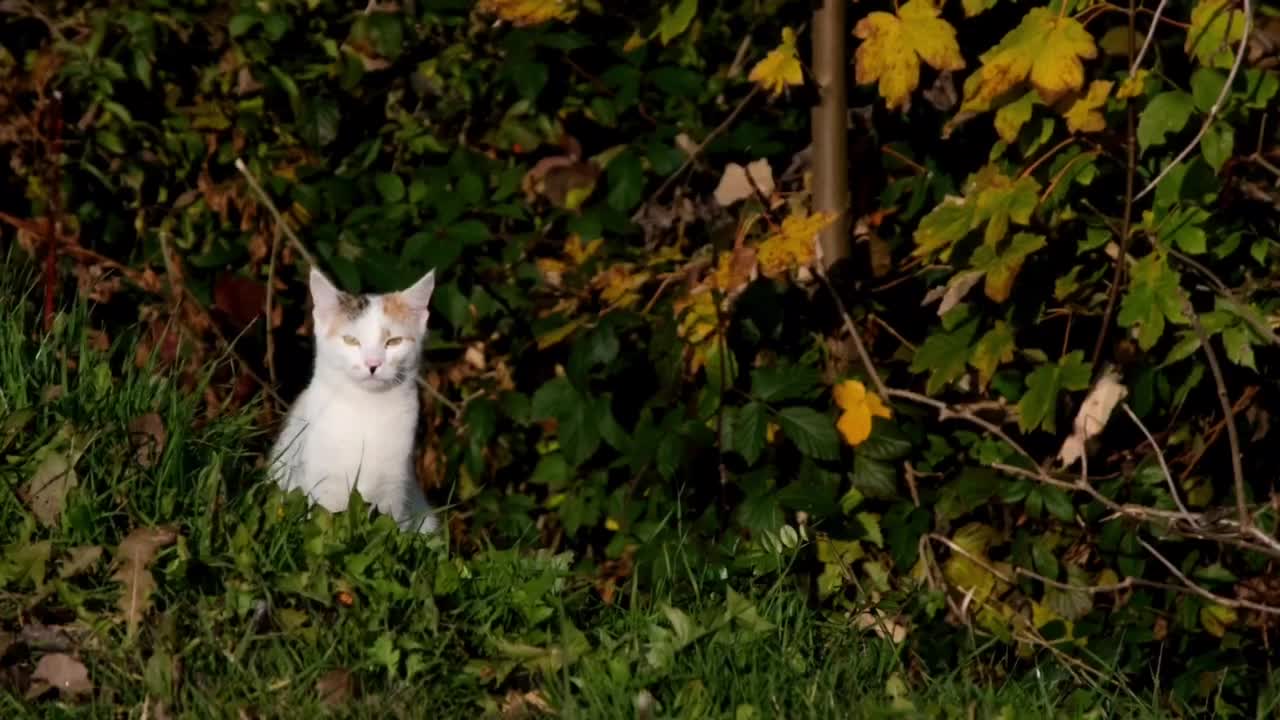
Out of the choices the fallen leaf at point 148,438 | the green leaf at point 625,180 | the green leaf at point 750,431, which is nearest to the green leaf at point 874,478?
the green leaf at point 750,431

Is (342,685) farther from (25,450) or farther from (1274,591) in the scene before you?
(1274,591)

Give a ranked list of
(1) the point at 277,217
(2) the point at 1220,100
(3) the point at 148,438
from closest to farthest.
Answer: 1. (3) the point at 148,438
2. (2) the point at 1220,100
3. (1) the point at 277,217

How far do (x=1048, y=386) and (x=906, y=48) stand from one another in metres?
0.89

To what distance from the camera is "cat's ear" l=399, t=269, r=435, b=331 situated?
529 cm

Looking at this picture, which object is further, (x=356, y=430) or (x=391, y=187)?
(x=391, y=187)

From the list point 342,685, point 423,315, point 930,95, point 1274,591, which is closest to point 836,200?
point 930,95

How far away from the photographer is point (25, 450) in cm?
423

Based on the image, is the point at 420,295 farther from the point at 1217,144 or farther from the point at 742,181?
the point at 1217,144

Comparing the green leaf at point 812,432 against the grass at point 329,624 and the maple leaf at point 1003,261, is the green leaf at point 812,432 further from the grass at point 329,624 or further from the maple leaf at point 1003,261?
the grass at point 329,624

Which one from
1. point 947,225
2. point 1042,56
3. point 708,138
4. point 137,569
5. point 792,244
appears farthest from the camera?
point 708,138

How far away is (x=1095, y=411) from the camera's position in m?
4.94

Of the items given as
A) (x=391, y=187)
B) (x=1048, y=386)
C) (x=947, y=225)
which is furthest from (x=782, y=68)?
(x=391, y=187)

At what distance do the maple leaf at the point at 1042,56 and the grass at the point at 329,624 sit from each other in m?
1.25

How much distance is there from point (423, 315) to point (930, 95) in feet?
4.97
